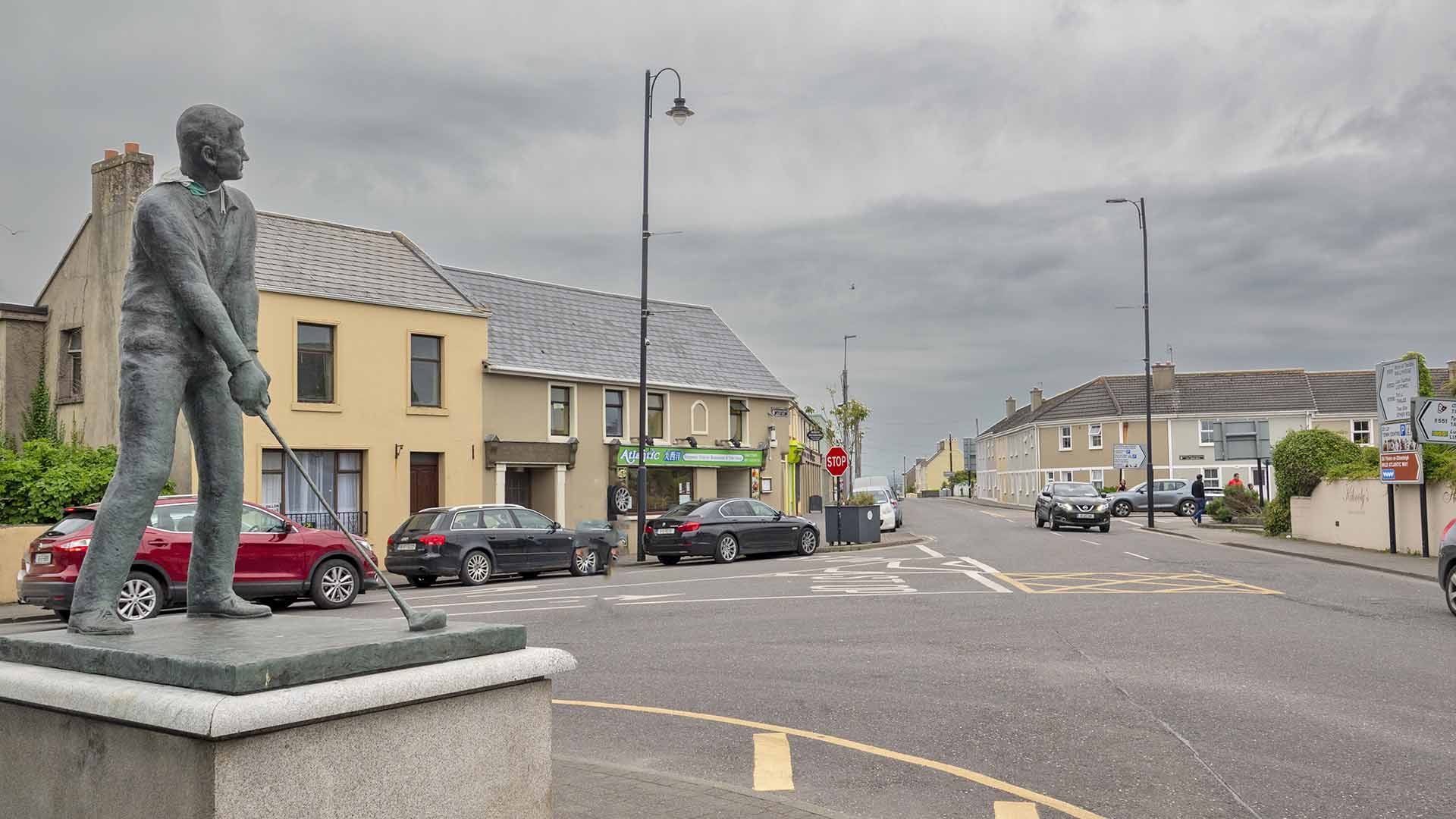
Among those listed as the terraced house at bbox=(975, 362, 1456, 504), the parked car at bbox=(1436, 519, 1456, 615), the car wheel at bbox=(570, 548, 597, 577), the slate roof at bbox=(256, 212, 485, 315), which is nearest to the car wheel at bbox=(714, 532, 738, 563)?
the car wheel at bbox=(570, 548, 597, 577)

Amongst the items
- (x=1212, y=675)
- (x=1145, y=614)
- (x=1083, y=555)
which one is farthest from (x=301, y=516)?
(x=1212, y=675)

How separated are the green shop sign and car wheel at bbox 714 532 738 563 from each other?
8378 millimetres

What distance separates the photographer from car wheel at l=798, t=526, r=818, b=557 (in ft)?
88.5

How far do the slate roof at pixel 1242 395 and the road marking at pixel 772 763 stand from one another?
6851 centimetres

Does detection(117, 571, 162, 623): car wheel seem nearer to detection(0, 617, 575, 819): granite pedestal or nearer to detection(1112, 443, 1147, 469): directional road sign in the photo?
detection(0, 617, 575, 819): granite pedestal

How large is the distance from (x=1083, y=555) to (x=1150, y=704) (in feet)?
55.1

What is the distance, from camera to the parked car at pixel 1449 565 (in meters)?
13.3

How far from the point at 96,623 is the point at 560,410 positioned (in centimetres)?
2846

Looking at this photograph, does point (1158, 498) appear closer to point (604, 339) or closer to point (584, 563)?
point (604, 339)

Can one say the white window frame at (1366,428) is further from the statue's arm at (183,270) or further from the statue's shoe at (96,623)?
the statue's shoe at (96,623)

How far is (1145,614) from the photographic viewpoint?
13.4m

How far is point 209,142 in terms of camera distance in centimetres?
510

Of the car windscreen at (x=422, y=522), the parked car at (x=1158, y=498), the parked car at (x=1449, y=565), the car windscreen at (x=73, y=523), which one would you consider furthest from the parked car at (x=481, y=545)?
the parked car at (x=1158, y=498)

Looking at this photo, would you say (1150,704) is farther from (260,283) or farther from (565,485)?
(565,485)
